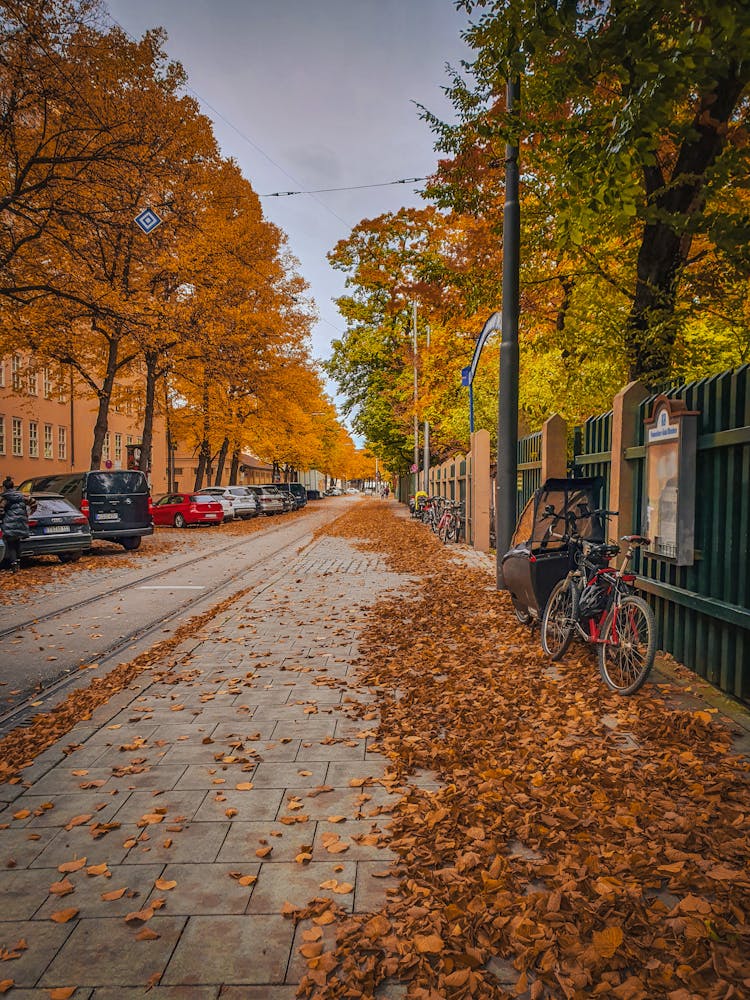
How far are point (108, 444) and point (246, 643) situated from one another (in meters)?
42.9

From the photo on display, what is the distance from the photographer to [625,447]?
23.0 ft

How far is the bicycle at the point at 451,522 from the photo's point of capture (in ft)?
64.3

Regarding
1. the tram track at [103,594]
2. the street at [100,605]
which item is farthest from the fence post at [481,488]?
the tram track at [103,594]

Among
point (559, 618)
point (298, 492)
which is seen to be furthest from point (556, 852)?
point (298, 492)

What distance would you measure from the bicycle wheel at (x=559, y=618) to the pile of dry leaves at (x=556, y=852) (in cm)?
51

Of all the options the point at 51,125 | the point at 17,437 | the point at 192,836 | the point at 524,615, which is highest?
the point at 51,125

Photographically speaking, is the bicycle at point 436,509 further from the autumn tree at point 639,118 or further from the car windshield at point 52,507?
the autumn tree at point 639,118

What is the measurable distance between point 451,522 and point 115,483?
897 centimetres

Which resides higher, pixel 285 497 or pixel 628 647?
pixel 285 497

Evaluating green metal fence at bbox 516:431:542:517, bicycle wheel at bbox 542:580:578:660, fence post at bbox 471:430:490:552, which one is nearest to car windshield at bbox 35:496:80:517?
fence post at bbox 471:430:490:552

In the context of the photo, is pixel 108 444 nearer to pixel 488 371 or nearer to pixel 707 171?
pixel 488 371

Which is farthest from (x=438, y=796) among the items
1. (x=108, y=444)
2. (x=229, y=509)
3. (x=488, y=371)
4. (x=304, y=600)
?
(x=108, y=444)

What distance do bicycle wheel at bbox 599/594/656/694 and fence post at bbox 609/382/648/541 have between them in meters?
1.79

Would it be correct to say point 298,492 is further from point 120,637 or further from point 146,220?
point 120,637
